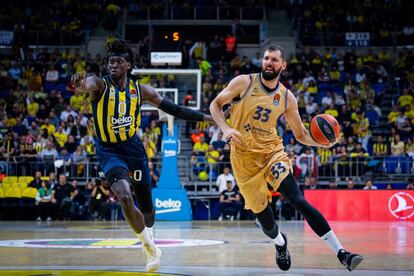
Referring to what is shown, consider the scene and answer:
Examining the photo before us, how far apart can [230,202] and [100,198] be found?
11.8 ft

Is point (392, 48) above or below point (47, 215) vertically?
above

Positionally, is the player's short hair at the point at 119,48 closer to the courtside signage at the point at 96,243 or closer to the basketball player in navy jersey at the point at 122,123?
the basketball player in navy jersey at the point at 122,123

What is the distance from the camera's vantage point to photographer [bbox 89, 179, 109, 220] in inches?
730

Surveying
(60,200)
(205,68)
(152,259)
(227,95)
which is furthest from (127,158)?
(205,68)

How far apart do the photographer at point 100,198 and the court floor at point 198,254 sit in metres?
6.04

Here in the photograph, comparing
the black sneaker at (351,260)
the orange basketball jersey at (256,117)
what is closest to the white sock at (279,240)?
the black sneaker at (351,260)

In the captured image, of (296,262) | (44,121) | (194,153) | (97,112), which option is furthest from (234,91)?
(44,121)

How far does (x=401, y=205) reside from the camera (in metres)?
17.7

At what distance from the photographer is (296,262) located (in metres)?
7.52

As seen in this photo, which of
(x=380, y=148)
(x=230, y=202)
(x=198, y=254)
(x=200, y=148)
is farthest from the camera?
(x=380, y=148)

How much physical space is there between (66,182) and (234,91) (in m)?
12.7

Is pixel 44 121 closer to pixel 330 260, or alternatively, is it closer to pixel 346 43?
pixel 346 43

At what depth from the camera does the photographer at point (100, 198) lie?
18531 millimetres

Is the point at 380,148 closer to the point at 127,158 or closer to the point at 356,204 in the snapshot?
the point at 356,204
